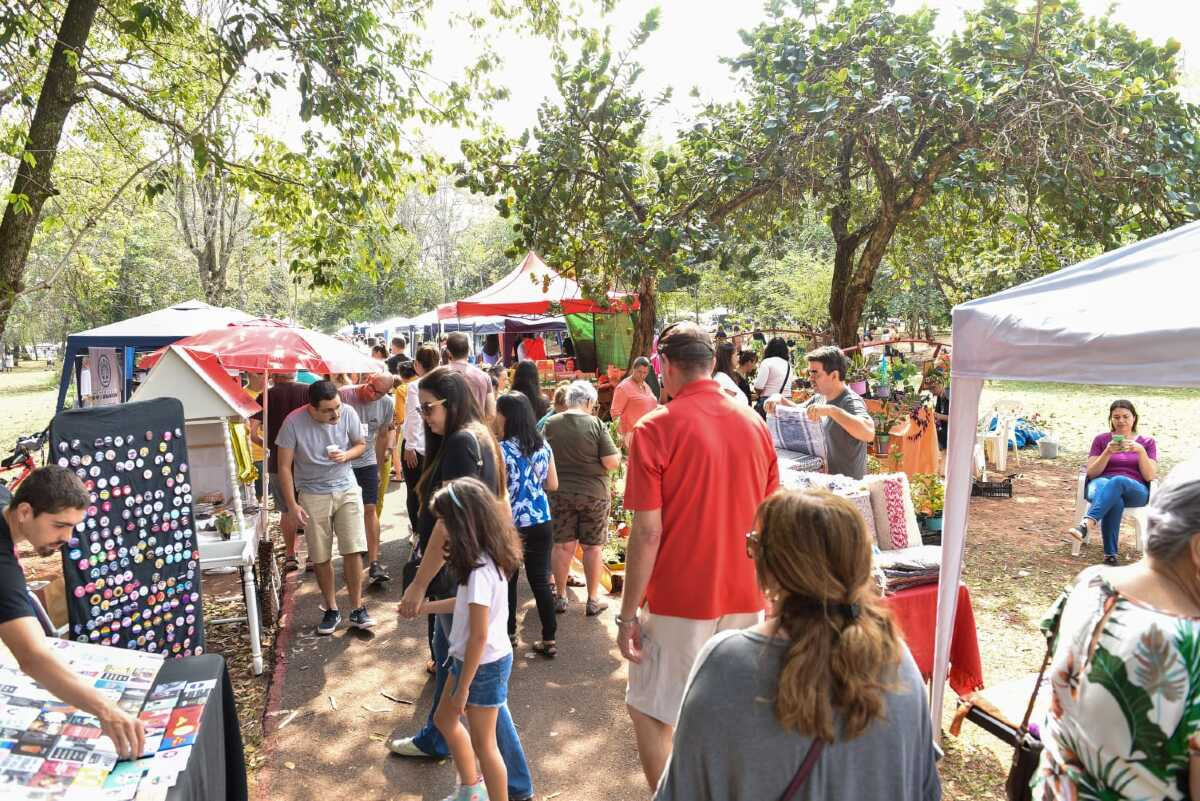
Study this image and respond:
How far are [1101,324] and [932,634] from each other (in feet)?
6.42

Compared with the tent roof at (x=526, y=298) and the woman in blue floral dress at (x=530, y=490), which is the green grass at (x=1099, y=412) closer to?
the tent roof at (x=526, y=298)

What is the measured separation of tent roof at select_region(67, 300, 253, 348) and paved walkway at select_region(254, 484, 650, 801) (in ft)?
13.8

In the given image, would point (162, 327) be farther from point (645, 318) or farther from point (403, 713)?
point (403, 713)

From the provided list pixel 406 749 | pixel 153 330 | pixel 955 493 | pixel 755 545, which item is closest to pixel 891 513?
pixel 955 493

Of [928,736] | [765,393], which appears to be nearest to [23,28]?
[928,736]

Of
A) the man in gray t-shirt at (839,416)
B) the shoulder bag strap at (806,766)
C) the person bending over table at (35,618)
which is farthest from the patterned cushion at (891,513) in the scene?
the person bending over table at (35,618)

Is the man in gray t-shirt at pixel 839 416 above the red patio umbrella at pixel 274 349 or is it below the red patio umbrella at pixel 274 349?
below

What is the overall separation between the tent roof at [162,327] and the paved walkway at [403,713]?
422 cm

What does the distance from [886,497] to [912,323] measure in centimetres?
2810

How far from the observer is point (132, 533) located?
395 cm

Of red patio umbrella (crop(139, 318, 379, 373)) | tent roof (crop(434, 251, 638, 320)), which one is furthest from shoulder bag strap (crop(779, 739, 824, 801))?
tent roof (crop(434, 251, 638, 320))

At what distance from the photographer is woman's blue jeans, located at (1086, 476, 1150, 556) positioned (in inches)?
258

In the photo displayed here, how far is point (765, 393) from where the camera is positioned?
909cm

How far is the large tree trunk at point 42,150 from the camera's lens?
563 centimetres
